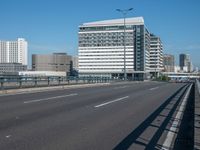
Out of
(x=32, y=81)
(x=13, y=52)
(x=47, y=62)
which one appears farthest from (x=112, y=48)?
(x=32, y=81)

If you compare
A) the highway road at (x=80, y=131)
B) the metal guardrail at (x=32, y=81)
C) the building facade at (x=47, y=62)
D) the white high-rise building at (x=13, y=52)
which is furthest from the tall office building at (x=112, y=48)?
the highway road at (x=80, y=131)

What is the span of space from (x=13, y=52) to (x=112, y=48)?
50.9m

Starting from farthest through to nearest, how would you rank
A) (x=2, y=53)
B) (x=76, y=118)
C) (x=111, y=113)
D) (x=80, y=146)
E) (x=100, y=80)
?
(x=2, y=53) → (x=100, y=80) → (x=111, y=113) → (x=76, y=118) → (x=80, y=146)

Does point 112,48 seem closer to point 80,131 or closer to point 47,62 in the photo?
point 47,62

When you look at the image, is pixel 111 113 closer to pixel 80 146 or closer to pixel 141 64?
pixel 80 146

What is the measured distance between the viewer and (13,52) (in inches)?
7023

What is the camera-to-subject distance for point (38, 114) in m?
13.2

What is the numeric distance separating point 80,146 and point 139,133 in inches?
92.8

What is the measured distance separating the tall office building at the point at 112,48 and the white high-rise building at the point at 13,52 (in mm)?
29118

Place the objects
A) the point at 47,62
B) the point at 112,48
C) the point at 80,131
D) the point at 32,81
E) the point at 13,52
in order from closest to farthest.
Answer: the point at 80,131 → the point at 32,81 → the point at 112,48 → the point at 13,52 → the point at 47,62

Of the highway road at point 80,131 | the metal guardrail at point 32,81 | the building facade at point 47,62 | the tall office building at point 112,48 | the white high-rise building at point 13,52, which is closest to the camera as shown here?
the highway road at point 80,131

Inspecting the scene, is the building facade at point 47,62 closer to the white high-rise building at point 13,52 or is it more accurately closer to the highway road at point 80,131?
the white high-rise building at point 13,52

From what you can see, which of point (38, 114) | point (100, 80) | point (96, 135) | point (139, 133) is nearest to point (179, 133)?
point (139, 133)

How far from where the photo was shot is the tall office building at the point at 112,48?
170 metres
